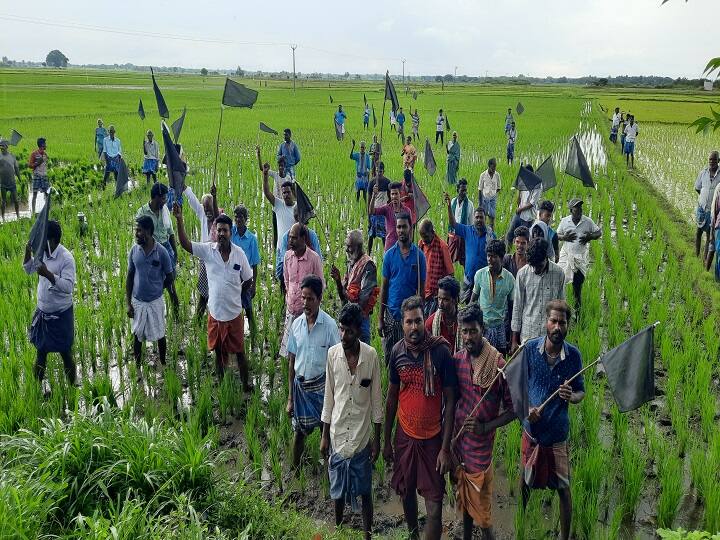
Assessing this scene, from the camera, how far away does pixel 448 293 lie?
12.6ft

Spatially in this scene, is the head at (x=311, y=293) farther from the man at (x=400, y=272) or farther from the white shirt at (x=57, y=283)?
the white shirt at (x=57, y=283)

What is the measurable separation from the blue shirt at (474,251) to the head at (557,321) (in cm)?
244

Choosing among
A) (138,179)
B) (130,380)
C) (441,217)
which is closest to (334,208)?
(441,217)

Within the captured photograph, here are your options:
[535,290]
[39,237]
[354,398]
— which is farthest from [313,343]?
[39,237]

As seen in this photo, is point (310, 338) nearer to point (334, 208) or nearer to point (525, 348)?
point (525, 348)

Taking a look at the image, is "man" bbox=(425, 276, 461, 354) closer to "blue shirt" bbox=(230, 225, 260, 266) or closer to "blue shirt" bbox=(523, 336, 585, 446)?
"blue shirt" bbox=(523, 336, 585, 446)

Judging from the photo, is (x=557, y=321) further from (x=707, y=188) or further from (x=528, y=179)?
(x=707, y=188)

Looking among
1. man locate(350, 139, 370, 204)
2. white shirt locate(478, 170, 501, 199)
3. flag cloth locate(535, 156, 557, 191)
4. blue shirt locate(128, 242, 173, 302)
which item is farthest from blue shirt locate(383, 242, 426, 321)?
man locate(350, 139, 370, 204)

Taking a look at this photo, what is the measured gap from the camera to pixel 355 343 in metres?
3.37

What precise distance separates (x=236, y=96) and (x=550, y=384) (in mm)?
4248

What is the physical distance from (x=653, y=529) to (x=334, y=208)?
914 centimetres

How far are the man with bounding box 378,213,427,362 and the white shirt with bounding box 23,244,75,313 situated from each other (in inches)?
101

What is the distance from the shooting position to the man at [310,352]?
381 centimetres

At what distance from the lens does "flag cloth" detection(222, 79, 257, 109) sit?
6.02 m
